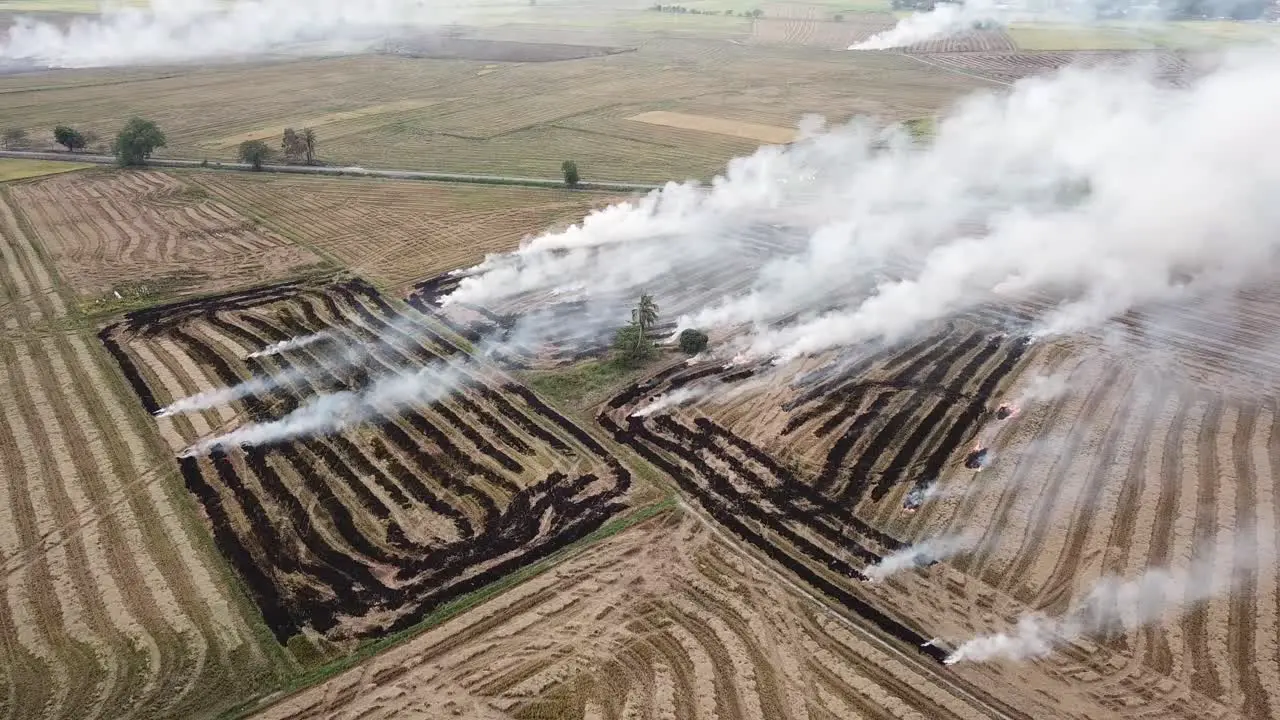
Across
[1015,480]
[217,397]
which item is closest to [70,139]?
[217,397]

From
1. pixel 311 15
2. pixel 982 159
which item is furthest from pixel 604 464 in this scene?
pixel 311 15

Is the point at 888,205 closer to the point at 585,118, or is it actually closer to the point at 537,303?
the point at 537,303

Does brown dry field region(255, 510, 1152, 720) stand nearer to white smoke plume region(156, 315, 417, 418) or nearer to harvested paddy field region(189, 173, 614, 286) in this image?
white smoke plume region(156, 315, 417, 418)

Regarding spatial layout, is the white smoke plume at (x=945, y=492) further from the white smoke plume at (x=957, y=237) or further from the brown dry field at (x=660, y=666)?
the white smoke plume at (x=957, y=237)

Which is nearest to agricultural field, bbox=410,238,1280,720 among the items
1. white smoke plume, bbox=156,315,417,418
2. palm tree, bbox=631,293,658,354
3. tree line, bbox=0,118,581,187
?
palm tree, bbox=631,293,658,354

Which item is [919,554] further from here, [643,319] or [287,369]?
[287,369]
